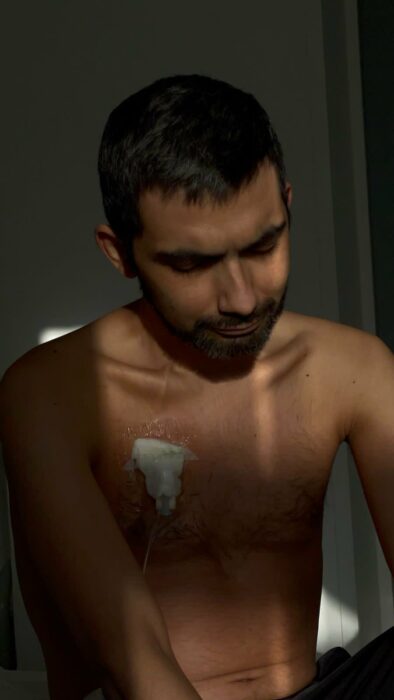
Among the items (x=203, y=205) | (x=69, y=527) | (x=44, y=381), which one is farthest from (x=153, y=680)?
(x=203, y=205)

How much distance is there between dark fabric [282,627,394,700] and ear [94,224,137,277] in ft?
1.81

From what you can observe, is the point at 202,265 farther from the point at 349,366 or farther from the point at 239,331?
the point at 349,366

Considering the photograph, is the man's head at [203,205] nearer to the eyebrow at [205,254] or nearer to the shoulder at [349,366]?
the eyebrow at [205,254]

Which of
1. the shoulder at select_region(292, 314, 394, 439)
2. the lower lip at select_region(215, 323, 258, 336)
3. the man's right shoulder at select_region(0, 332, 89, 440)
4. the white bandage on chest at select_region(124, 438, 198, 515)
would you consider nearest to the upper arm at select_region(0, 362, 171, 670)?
the man's right shoulder at select_region(0, 332, 89, 440)

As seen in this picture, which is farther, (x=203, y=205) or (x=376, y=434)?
(x=376, y=434)

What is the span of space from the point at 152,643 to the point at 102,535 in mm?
145

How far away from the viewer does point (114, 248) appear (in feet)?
6.23

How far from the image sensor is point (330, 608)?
3.10 m

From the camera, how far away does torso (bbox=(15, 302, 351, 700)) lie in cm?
191

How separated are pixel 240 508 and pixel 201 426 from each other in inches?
4.7

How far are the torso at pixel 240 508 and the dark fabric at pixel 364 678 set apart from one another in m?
0.11

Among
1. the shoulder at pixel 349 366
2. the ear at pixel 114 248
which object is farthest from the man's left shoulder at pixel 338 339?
the ear at pixel 114 248

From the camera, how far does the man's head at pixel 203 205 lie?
170 centimetres

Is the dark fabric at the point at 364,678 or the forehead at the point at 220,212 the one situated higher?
the forehead at the point at 220,212
